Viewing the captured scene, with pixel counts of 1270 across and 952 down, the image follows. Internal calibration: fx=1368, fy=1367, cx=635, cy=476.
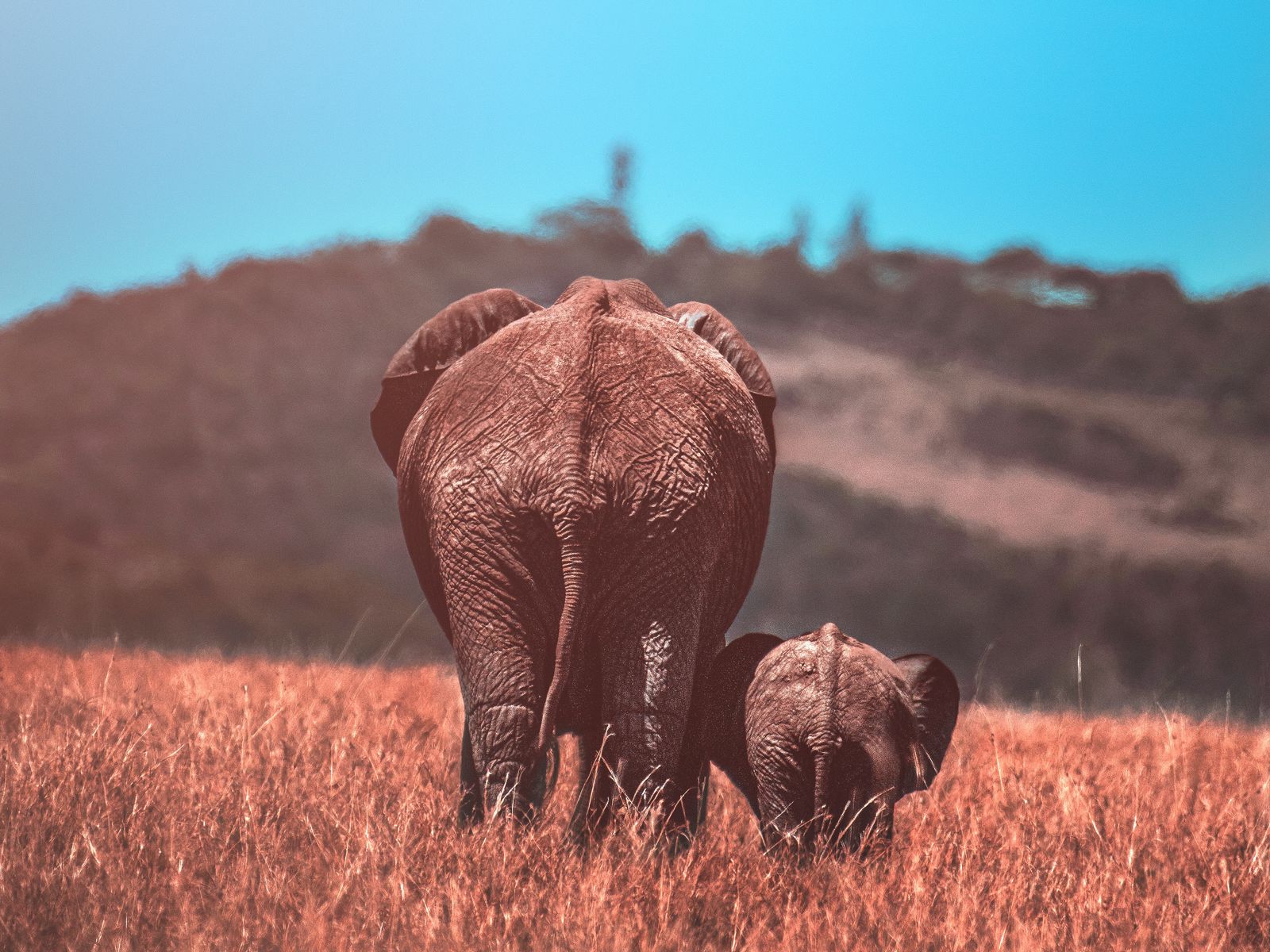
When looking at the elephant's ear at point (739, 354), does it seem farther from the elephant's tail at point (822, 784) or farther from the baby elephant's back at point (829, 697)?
the elephant's tail at point (822, 784)

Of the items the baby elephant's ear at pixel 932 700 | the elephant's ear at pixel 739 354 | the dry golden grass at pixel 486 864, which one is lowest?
the dry golden grass at pixel 486 864

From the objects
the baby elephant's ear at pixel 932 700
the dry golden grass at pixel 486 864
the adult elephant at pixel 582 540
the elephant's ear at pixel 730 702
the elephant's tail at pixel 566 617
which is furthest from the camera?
the baby elephant's ear at pixel 932 700

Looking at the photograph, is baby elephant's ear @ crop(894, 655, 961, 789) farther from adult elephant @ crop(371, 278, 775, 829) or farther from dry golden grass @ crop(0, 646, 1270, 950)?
adult elephant @ crop(371, 278, 775, 829)

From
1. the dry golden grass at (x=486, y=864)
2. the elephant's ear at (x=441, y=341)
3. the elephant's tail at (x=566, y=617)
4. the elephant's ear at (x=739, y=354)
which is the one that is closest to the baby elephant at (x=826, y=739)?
the dry golden grass at (x=486, y=864)

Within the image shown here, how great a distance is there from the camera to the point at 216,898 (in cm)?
373

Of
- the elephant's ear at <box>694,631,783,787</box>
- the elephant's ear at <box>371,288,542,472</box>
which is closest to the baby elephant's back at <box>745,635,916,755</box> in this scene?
the elephant's ear at <box>694,631,783,787</box>

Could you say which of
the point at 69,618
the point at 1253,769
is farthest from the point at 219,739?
the point at 69,618

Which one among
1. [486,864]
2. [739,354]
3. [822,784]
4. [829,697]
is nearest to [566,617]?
[486,864]

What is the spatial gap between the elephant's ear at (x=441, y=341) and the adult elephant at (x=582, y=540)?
0.50 m

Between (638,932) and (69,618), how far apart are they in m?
11.6

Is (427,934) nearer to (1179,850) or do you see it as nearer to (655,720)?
(655,720)

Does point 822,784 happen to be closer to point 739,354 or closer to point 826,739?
point 826,739

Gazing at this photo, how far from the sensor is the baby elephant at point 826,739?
4277mm

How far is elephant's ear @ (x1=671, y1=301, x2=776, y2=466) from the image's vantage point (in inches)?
208
